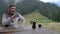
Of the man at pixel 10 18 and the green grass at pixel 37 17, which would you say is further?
the green grass at pixel 37 17

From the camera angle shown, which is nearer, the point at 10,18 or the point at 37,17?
the point at 10,18

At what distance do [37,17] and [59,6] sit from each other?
35.9 inches

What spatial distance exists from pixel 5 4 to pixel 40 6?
4.32 ft

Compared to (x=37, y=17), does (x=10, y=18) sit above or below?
above

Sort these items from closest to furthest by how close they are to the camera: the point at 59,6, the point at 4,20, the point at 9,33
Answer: the point at 9,33, the point at 4,20, the point at 59,6

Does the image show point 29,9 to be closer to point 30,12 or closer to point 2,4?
point 30,12

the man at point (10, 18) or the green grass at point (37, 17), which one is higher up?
the man at point (10, 18)

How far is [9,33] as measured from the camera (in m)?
2.31

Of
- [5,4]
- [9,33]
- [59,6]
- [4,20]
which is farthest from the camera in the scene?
[59,6]

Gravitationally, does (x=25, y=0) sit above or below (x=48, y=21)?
above

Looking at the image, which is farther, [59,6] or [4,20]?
[59,6]

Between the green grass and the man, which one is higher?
the man

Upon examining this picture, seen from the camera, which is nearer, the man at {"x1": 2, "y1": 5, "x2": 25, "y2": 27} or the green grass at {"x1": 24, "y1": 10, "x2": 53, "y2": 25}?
the man at {"x1": 2, "y1": 5, "x2": 25, "y2": 27}

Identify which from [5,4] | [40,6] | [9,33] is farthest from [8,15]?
[40,6]
